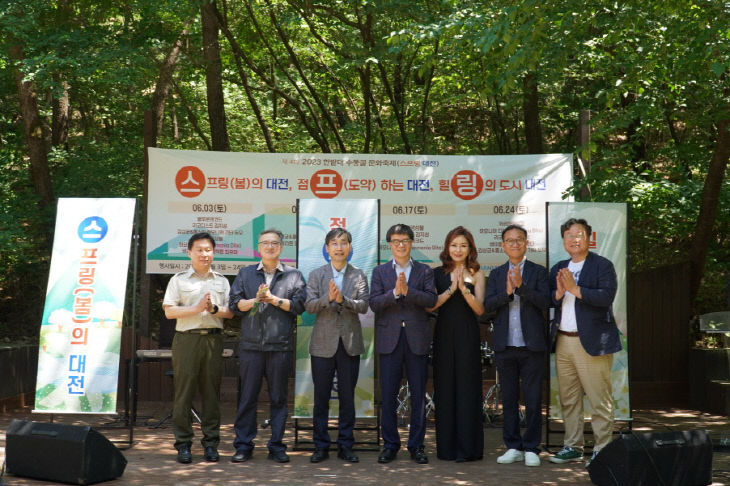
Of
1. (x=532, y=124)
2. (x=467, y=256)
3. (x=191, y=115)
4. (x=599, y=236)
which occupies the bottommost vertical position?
(x=467, y=256)

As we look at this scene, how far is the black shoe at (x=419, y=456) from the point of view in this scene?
5.45 m

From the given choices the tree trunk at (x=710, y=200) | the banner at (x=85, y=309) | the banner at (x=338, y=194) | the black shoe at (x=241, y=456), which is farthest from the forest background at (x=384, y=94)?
the black shoe at (x=241, y=456)

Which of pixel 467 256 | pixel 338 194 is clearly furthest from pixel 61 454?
pixel 338 194

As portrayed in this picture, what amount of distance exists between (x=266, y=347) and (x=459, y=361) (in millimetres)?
1364

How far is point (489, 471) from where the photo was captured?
5.20 m

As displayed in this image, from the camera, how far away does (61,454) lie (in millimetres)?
4645

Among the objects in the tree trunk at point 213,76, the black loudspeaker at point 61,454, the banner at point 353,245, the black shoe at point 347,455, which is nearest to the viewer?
the black loudspeaker at point 61,454

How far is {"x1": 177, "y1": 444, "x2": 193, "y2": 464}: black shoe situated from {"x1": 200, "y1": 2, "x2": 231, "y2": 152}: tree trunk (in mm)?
5785

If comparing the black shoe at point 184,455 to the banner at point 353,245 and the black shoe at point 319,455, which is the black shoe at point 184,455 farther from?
the banner at point 353,245

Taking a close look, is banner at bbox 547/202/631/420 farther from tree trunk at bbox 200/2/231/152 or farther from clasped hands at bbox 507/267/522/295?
tree trunk at bbox 200/2/231/152

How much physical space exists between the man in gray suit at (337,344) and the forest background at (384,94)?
1.91m

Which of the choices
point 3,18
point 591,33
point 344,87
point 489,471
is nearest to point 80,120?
point 344,87

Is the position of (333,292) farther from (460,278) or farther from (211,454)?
(211,454)

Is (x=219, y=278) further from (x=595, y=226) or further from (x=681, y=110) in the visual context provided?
(x=681, y=110)
